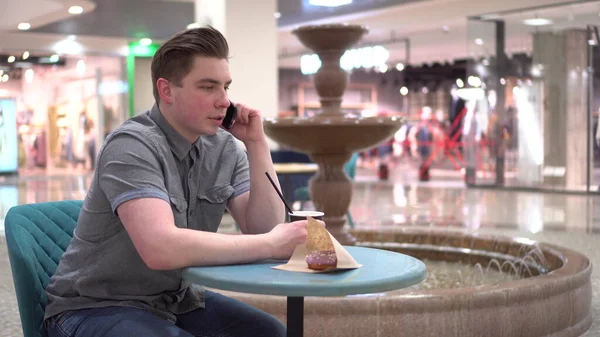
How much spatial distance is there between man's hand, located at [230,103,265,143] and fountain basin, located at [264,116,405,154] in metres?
2.36

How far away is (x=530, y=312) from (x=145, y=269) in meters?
1.96

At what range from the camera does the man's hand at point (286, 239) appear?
1.82 meters

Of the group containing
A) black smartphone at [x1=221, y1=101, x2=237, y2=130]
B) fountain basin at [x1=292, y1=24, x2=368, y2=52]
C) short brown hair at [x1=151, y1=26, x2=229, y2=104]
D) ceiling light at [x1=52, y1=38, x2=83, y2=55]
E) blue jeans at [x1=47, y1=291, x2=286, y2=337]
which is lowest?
blue jeans at [x1=47, y1=291, x2=286, y2=337]

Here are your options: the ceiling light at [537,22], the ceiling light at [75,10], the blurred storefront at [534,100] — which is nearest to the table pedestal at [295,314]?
the blurred storefront at [534,100]

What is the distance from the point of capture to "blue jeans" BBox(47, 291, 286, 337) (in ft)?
5.82

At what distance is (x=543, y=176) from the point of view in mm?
14359

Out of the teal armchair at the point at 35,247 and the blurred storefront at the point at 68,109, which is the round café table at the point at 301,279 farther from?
the blurred storefront at the point at 68,109

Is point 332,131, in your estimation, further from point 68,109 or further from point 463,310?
point 68,109

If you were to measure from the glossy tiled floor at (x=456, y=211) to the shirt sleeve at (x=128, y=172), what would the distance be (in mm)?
2354

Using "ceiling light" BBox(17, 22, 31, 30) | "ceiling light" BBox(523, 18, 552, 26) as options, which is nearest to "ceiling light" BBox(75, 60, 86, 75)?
"ceiling light" BBox(17, 22, 31, 30)

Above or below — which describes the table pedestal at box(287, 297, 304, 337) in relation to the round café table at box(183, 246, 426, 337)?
below

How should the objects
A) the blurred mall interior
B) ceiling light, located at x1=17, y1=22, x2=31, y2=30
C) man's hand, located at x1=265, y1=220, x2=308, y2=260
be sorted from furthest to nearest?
ceiling light, located at x1=17, y1=22, x2=31, y2=30 < the blurred mall interior < man's hand, located at x1=265, y1=220, x2=308, y2=260

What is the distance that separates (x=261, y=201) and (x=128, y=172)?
48 centimetres

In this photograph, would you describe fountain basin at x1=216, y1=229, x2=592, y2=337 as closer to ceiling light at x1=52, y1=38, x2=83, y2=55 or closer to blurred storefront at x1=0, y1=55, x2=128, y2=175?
ceiling light at x1=52, y1=38, x2=83, y2=55
